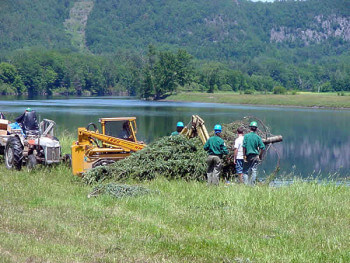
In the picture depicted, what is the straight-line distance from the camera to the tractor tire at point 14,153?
16266 millimetres

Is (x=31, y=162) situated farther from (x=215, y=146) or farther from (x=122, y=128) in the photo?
(x=215, y=146)

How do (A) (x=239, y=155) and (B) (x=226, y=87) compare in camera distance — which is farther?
(B) (x=226, y=87)

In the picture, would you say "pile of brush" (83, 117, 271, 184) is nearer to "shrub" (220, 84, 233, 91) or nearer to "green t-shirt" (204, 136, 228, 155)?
"green t-shirt" (204, 136, 228, 155)

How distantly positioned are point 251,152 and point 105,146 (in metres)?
4.51

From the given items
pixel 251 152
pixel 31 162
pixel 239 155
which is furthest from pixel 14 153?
pixel 251 152

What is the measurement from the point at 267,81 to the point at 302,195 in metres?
188

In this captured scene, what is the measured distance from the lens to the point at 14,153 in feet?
53.5

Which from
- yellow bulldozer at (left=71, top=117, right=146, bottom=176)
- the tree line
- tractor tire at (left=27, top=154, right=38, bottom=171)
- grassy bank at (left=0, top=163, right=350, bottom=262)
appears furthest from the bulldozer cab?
the tree line

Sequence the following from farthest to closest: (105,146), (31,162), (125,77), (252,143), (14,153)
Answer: (125,77) → (105,146) → (14,153) → (31,162) → (252,143)

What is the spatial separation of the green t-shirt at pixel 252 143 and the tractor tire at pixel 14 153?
22.0 ft

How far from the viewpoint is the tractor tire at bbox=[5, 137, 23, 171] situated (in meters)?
16.3

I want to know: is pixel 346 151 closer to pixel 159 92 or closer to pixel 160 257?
pixel 160 257

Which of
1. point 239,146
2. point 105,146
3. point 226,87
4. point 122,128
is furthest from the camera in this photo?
point 226,87

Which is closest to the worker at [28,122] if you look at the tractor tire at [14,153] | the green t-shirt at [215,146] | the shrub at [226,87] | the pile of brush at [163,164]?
the tractor tire at [14,153]
